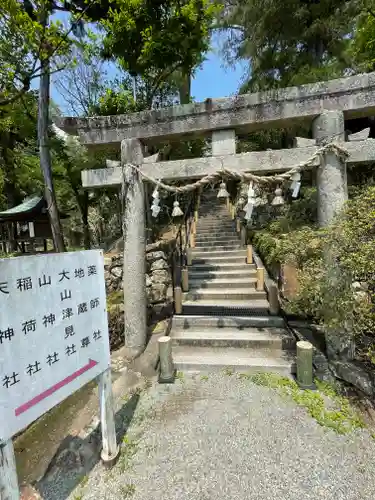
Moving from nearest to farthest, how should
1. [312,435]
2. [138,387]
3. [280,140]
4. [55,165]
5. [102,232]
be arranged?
[312,435] → [138,387] → [280,140] → [55,165] → [102,232]

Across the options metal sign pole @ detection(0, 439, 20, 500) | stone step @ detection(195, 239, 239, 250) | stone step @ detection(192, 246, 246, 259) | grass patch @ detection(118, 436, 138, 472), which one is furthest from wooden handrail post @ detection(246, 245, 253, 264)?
metal sign pole @ detection(0, 439, 20, 500)

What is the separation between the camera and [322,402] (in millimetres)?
3730

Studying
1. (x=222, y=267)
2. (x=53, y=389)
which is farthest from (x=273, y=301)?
(x=53, y=389)

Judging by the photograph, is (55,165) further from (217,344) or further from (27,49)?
(217,344)

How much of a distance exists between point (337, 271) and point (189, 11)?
985 cm

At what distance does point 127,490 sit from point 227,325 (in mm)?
3409

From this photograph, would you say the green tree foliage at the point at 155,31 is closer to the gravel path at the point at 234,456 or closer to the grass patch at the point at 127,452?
the gravel path at the point at 234,456

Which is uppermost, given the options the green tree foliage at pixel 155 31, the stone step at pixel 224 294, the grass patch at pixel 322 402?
the green tree foliage at pixel 155 31

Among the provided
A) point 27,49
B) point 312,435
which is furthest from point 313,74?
point 312,435

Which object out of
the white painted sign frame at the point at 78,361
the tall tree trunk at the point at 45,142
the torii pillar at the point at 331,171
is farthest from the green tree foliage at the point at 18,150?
the torii pillar at the point at 331,171

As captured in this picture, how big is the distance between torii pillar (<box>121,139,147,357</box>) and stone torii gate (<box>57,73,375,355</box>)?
2 cm

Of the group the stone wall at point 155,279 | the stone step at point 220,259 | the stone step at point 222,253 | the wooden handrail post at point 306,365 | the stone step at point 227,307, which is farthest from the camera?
the stone step at point 222,253

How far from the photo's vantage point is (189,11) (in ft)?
27.6

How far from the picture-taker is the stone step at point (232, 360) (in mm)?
4453
